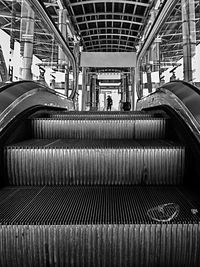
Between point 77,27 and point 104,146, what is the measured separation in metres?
13.8

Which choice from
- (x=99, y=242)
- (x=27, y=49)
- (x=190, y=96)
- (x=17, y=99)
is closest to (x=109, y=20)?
(x=27, y=49)

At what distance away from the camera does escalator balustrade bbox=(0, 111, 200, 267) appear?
106 centimetres

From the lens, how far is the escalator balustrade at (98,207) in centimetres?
106

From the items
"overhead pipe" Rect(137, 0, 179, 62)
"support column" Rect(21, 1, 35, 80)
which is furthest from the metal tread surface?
"support column" Rect(21, 1, 35, 80)

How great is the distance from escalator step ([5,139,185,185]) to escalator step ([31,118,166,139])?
22.8 inches

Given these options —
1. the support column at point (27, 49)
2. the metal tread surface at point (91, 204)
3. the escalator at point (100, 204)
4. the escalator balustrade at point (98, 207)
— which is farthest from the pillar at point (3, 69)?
the metal tread surface at point (91, 204)

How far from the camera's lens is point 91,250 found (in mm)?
1058

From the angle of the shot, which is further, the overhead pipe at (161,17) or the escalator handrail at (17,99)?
the overhead pipe at (161,17)

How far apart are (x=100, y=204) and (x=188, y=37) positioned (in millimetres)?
3124

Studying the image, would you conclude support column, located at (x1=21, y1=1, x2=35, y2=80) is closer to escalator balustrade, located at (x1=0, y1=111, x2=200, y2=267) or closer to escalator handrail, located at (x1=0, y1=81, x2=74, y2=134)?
escalator handrail, located at (x1=0, y1=81, x2=74, y2=134)

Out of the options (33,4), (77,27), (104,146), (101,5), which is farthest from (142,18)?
(104,146)

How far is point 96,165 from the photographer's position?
1.59m

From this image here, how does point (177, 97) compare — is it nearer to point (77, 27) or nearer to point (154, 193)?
point (154, 193)

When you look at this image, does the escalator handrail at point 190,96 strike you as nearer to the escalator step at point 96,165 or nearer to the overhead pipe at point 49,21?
the escalator step at point 96,165
